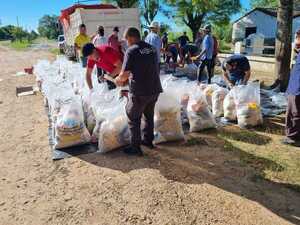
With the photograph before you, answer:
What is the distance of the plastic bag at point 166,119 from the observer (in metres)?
4.05

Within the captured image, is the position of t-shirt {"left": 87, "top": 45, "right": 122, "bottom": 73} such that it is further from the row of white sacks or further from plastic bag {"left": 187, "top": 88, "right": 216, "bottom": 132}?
plastic bag {"left": 187, "top": 88, "right": 216, "bottom": 132}

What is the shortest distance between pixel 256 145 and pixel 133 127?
1.64 metres

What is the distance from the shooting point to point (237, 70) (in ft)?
17.4

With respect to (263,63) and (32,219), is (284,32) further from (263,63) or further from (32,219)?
(32,219)

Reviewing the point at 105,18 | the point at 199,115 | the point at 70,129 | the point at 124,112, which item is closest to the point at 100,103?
the point at 124,112

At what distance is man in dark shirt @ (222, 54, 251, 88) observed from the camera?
5.21 metres

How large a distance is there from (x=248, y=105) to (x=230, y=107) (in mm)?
336

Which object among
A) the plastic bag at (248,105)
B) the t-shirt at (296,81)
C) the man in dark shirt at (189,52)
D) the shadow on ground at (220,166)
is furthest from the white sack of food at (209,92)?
the man in dark shirt at (189,52)

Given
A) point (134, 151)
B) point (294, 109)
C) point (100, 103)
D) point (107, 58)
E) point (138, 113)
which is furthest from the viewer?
point (100, 103)

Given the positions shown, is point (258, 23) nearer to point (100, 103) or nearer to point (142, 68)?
point (100, 103)

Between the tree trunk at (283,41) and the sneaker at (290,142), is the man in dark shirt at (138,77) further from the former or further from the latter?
the tree trunk at (283,41)

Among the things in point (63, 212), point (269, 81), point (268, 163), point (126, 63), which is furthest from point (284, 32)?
point (63, 212)

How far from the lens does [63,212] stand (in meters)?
2.72

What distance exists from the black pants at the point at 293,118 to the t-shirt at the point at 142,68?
6.02 ft
